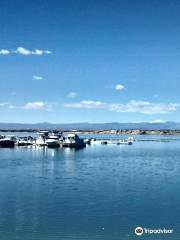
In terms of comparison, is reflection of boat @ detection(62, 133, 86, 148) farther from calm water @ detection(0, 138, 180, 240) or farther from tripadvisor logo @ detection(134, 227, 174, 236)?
tripadvisor logo @ detection(134, 227, 174, 236)

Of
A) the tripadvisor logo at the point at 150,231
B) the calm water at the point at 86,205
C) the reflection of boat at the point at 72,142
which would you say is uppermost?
the reflection of boat at the point at 72,142

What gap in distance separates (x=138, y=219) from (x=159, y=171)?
20.5 meters

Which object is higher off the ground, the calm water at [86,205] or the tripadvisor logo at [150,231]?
the calm water at [86,205]

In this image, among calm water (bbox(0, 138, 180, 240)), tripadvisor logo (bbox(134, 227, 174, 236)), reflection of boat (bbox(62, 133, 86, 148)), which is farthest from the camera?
reflection of boat (bbox(62, 133, 86, 148))

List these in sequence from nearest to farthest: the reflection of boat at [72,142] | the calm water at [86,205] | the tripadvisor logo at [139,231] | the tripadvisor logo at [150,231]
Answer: the tripadvisor logo at [139,231] < the tripadvisor logo at [150,231] < the calm water at [86,205] < the reflection of boat at [72,142]

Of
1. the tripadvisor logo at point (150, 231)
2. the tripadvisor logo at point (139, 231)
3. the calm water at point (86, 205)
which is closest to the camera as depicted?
the tripadvisor logo at point (139, 231)

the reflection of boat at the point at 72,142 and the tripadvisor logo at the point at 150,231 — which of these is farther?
the reflection of boat at the point at 72,142

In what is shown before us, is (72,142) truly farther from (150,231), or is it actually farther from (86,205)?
(150,231)

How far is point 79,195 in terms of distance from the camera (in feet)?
87.0

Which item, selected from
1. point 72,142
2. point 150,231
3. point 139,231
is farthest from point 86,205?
point 72,142

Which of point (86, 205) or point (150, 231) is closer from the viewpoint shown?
point (150, 231)

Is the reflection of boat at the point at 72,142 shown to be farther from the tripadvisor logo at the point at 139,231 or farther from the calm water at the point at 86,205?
the tripadvisor logo at the point at 139,231

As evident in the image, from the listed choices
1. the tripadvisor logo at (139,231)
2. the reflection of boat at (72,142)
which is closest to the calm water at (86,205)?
the tripadvisor logo at (139,231)

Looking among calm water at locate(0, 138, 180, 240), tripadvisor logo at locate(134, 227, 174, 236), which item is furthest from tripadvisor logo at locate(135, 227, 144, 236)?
calm water at locate(0, 138, 180, 240)
